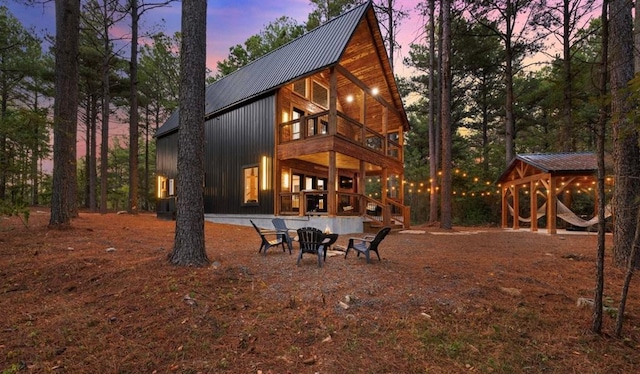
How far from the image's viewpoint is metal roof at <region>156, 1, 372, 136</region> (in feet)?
36.5

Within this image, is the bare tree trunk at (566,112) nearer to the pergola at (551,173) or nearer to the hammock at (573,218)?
the pergola at (551,173)

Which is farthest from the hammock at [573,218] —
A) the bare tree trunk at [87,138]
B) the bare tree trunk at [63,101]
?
the bare tree trunk at [87,138]

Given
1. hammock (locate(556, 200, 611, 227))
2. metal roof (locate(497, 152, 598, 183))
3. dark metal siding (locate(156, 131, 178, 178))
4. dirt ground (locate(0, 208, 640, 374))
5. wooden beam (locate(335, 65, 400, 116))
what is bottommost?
dirt ground (locate(0, 208, 640, 374))

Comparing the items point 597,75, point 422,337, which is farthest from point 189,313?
point 597,75

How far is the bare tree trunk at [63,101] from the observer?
7.75 metres

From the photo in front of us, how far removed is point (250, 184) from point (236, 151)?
1709 millimetres

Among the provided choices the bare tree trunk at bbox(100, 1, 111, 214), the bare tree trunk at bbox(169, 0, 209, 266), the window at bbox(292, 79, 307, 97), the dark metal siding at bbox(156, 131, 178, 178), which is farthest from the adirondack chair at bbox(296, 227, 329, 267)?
the bare tree trunk at bbox(100, 1, 111, 214)

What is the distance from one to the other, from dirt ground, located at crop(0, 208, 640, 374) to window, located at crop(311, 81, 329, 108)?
11433 millimetres

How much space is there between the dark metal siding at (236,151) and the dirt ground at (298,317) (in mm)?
7493

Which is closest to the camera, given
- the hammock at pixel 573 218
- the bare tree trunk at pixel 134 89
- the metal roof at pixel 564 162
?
the metal roof at pixel 564 162

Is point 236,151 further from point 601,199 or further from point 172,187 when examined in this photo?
point 601,199

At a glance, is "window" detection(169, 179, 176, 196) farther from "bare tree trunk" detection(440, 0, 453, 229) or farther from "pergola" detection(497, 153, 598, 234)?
"pergola" detection(497, 153, 598, 234)

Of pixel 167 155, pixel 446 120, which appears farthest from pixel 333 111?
pixel 167 155

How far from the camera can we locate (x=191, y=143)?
16.4 ft
